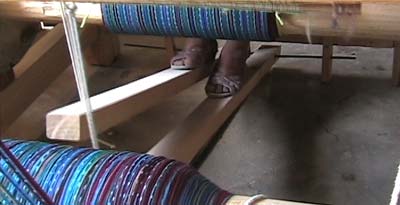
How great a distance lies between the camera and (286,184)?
50.2 inches

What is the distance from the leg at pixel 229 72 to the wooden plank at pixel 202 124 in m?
0.02

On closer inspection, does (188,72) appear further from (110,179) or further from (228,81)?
(110,179)

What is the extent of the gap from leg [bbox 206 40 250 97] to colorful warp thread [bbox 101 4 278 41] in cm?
41

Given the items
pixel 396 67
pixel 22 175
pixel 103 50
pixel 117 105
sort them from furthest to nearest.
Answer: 1. pixel 103 50
2. pixel 396 67
3. pixel 117 105
4. pixel 22 175

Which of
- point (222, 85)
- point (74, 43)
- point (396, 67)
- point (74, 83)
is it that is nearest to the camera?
point (74, 43)

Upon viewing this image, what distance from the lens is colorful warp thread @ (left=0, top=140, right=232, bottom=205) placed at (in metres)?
0.65

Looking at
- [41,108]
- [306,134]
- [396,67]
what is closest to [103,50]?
[41,108]

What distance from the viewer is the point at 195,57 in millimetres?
1425

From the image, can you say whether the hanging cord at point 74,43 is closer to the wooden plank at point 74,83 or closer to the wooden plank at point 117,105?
the wooden plank at point 117,105

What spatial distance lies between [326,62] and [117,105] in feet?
2.89

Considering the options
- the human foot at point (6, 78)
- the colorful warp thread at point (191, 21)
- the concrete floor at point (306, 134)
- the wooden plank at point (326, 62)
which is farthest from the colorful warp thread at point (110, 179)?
the wooden plank at point (326, 62)

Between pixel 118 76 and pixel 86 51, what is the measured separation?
0.48 ft

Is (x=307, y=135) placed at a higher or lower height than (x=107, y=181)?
lower

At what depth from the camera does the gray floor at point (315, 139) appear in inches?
49.9
